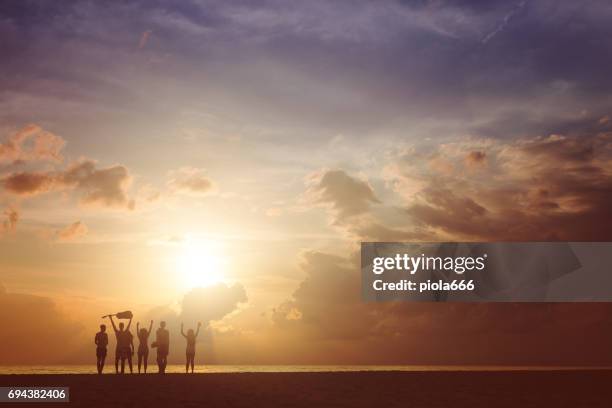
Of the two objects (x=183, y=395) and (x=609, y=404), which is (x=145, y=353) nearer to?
(x=183, y=395)

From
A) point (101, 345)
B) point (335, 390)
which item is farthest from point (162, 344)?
point (335, 390)

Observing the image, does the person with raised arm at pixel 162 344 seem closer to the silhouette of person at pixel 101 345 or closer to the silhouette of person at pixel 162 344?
the silhouette of person at pixel 162 344

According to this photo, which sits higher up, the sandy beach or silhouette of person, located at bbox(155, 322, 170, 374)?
silhouette of person, located at bbox(155, 322, 170, 374)

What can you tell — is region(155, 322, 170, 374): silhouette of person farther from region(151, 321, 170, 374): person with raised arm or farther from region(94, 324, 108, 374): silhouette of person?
region(94, 324, 108, 374): silhouette of person

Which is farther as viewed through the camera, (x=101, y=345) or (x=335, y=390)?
(x=101, y=345)

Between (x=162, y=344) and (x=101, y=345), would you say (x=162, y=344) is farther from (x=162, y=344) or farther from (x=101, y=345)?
(x=101, y=345)

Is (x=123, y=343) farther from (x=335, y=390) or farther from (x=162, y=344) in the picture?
(x=335, y=390)

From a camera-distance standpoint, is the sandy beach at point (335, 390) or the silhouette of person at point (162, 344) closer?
the sandy beach at point (335, 390)

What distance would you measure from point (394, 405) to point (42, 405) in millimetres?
10278

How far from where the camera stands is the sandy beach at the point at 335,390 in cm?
2044

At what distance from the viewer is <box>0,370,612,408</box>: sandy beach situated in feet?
67.1

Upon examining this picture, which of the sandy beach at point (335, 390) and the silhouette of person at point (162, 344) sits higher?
the silhouette of person at point (162, 344)

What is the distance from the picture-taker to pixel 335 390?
2341 cm

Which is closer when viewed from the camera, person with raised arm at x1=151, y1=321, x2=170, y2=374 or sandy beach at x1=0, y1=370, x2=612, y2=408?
sandy beach at x1=0, y1=370, x2=612, y2=408
